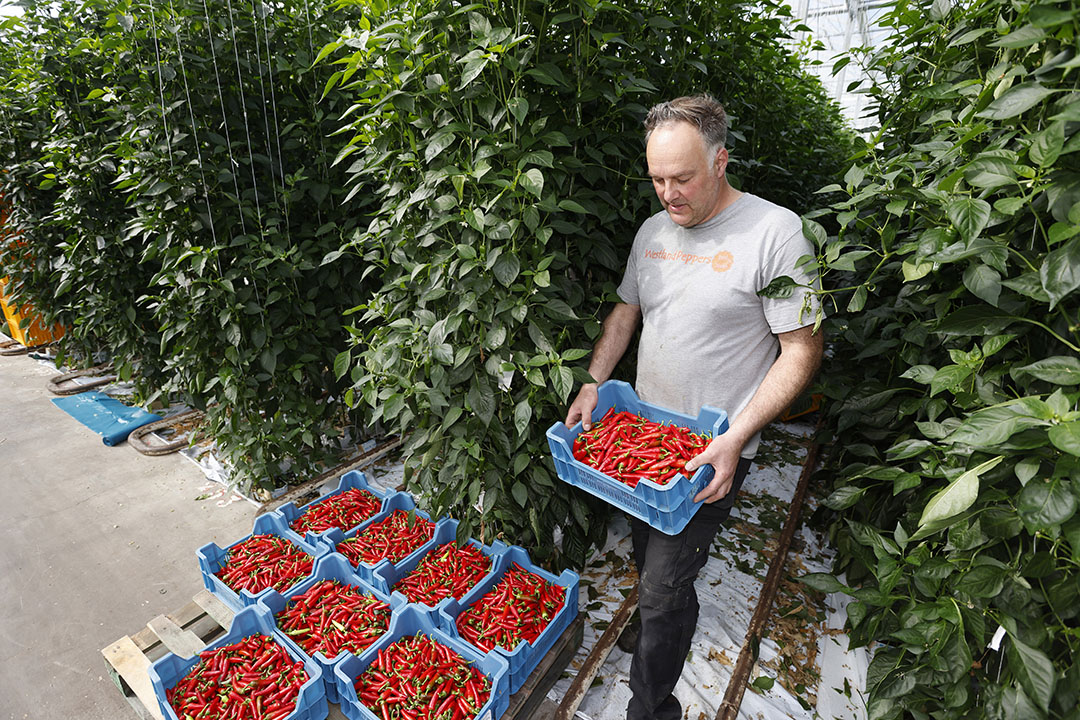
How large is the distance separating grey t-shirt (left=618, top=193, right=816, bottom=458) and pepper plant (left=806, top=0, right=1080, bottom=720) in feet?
0.67

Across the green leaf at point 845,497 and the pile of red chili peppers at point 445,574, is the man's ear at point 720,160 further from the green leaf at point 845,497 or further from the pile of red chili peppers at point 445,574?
the pile of red chili peppers at point 445,574

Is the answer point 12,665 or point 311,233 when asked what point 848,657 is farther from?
point 12,665

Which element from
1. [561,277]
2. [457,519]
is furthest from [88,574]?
[561,277]

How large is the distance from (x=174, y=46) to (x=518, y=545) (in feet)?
12.4

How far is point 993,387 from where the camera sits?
1.57m

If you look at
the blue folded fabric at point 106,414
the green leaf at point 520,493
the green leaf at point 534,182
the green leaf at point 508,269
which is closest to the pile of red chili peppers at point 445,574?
the green leaf at point 520,493

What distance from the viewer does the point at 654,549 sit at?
2.21m

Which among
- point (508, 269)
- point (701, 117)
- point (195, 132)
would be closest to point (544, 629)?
point (508, 269)

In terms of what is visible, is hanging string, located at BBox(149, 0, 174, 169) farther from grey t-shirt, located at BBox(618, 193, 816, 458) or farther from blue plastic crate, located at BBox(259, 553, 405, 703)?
grey t-shirt, located at BBox(618, 193, 816, 458)

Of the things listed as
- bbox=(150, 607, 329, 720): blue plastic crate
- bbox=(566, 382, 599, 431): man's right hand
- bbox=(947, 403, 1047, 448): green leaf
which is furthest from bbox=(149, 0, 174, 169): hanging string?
bbox=(947, 403, 1047, 448): green leaf

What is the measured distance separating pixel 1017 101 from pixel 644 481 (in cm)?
142

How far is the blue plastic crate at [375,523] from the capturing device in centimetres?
297

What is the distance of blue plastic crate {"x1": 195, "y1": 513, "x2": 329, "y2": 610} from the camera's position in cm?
294

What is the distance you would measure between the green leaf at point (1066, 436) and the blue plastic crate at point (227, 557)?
10.5 feet
